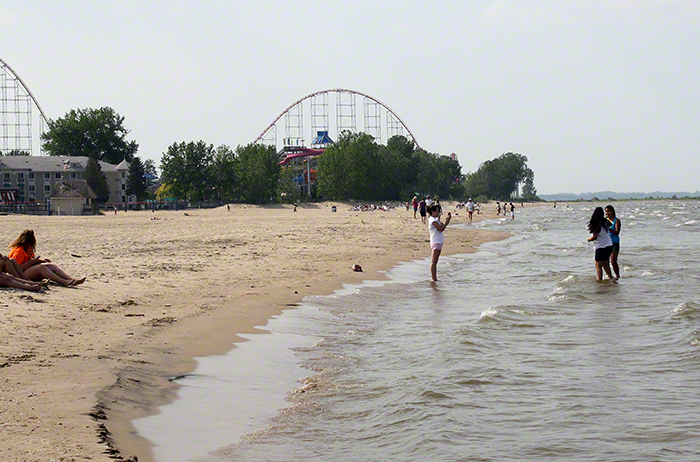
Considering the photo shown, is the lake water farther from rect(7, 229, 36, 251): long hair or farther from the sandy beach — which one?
rect(7, 229, 36, 251): long hair

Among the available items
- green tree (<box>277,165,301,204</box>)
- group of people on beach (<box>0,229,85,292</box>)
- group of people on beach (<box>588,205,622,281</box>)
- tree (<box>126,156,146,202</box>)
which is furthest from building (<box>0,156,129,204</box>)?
group of people on beach (<box>588,205,622,281</box>)

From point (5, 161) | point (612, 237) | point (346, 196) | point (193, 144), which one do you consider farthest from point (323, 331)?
point (5, 161)

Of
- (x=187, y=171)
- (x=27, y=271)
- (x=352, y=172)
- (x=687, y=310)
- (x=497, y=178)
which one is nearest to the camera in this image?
(x=27, y=271)

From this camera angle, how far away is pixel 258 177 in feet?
289

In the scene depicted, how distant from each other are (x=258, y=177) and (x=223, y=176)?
507 centimetres

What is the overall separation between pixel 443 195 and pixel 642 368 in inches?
4833

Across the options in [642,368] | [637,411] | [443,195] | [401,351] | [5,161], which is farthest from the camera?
[443,195]

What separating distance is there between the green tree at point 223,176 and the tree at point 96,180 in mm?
15656

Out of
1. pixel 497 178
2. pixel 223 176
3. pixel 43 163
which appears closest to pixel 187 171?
pixel 223 176

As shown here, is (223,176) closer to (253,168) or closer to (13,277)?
(253,168)

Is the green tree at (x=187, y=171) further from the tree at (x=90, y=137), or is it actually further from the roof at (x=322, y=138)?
the roof at (x=322, y=138)

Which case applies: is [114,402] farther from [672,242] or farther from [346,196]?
[346,196]

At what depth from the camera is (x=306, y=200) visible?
97.4 meters

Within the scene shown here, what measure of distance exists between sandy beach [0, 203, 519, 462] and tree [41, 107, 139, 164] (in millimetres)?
99909
